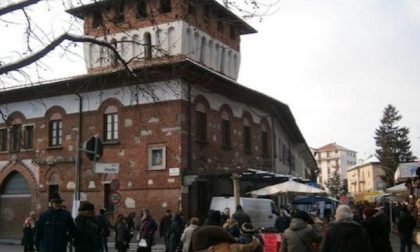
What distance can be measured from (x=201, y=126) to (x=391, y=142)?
184ft

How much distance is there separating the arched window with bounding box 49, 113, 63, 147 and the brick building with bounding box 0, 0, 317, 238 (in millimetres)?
56

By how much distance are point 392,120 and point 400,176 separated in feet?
187

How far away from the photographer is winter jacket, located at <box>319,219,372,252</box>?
26.8ft

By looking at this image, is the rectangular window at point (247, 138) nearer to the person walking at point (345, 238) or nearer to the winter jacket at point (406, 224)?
the winter jacket at point (406, 224)

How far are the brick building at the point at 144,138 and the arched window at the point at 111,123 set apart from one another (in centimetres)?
5

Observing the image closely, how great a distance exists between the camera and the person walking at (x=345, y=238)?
26.8 ft

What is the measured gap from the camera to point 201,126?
3038 cm

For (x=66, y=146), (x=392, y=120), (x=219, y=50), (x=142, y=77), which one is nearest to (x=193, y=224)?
(x=142, y=77)

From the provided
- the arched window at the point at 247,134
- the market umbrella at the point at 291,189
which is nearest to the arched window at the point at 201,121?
the market umbrella at the point at 291,189

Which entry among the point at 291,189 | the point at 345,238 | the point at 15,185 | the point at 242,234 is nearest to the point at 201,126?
the point at 291,189

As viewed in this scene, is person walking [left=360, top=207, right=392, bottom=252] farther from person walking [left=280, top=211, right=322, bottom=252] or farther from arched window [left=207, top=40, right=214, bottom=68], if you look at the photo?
arched window [left=207, top=40, right=214, bottom=68]

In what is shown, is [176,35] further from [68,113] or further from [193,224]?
[193,224]

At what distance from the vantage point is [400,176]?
93.9 ft

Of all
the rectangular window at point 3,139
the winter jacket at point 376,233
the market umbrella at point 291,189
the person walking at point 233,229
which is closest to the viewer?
the person walking at point 233,229
